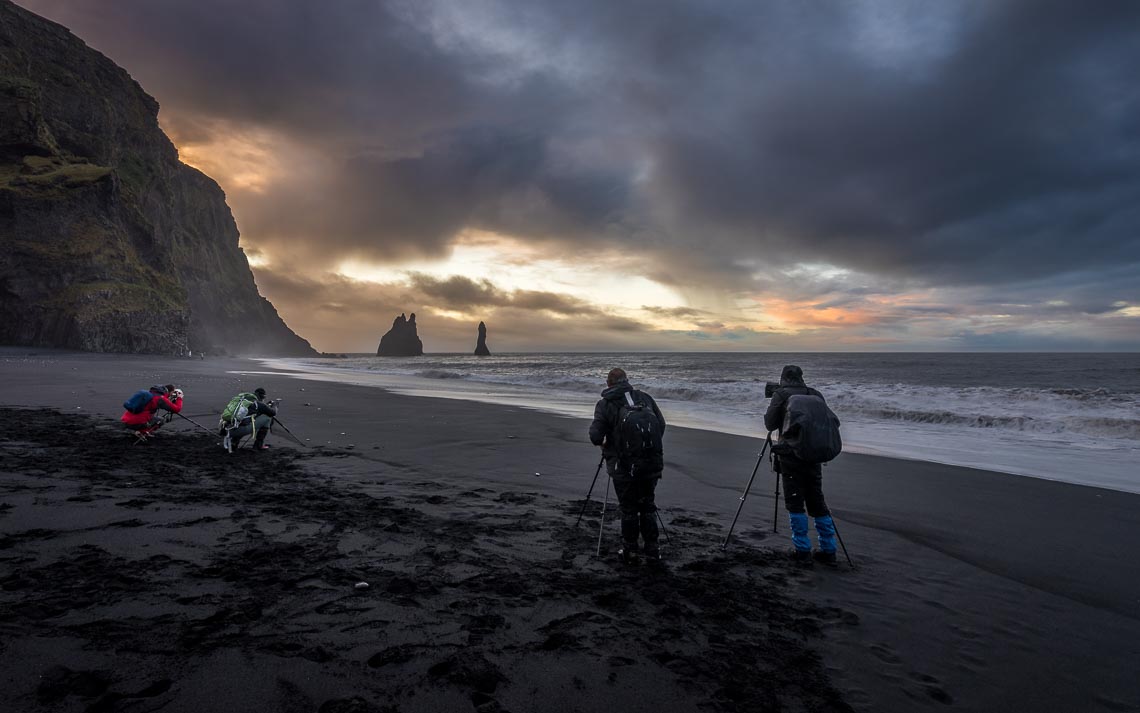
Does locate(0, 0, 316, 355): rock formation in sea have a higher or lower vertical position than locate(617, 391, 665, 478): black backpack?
higher

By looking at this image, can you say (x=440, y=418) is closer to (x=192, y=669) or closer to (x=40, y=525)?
(x=40, y=525)

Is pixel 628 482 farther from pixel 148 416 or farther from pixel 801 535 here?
pixel 148 416

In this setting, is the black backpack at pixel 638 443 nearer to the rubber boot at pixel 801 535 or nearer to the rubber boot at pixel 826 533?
the rubber boot at pixel 801 535

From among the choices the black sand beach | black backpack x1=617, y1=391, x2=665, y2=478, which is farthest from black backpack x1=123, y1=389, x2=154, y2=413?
black backpack x1=617, y1=391, x2=665, y2=478

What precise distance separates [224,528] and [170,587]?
1.70m

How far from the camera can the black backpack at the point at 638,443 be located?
5777mm

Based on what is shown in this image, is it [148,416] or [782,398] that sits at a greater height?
[782,398]

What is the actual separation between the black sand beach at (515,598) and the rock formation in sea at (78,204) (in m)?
71.5

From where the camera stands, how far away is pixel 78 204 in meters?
64.5

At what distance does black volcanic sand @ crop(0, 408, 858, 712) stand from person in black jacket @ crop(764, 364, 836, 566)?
1.55 feet

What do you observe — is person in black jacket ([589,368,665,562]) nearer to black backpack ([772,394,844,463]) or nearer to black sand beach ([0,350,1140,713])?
black sand beach ([0,350,1140,713])

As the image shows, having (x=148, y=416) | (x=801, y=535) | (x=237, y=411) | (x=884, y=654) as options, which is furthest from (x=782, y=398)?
(x=148, y=416)

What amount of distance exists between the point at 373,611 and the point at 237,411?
8.39m

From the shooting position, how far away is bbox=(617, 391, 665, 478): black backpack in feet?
19.0
